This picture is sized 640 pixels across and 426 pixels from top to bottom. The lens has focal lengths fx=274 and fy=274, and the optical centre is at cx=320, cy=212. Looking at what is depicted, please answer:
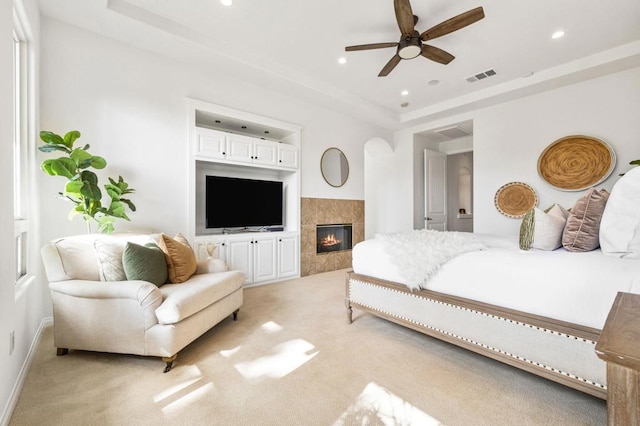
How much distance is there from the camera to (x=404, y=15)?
2320mm

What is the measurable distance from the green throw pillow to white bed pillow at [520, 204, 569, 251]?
276 centimetres

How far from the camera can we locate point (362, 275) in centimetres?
260

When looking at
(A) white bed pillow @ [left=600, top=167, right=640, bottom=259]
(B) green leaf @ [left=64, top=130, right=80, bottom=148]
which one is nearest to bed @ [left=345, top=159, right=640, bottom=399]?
(A) white bed pillow @ [left=600, top=167, right=640, bottom=259]

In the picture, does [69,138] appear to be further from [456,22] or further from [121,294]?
[456,22]

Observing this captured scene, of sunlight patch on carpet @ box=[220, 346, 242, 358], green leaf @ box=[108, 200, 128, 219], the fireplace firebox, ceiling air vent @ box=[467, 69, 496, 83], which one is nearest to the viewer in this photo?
sunlight patch on carpet @ box=[220, 346, 242, 358]

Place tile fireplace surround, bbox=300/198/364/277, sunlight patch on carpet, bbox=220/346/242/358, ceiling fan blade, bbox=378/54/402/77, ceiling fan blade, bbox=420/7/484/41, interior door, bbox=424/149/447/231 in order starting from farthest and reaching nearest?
1. interior door, bbox=424/149/447/231
2. tile fireplace surround, bbox=300/198/364/277
3. ceiling fan blade, bbox=378/54/402/77
4. ceiling fan blade, bbox=420/7/484/41
5. sunlight patch on carpet, bbox=220/346/242/358

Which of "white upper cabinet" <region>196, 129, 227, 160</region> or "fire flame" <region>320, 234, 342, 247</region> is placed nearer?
"white upper cabinet" <region>196, 129, 227, 160</region>

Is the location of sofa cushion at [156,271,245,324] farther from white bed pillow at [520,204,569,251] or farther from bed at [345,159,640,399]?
white bed pillow at [520,204,569,251]

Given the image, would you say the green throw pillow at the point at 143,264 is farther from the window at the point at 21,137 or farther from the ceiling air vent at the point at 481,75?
the ceiling air vent at the point at 481,75

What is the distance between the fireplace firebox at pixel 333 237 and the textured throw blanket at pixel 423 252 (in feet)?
8.04

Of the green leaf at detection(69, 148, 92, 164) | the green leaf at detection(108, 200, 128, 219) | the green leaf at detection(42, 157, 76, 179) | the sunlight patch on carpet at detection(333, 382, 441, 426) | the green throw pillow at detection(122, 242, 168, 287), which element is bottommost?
the sunlight patch on carpet at detection(333, 382, 441, 426)

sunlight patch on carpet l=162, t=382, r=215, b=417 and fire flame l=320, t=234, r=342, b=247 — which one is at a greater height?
fire flame l=320, t=234, r=342, b=247

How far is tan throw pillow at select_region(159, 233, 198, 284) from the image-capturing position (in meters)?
2.31

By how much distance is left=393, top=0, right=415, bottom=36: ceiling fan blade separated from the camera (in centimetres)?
219
